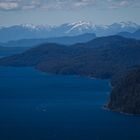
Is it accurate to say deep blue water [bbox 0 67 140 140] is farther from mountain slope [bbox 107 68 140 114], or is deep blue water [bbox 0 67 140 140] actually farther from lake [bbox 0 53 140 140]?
mountain slope [bbox 107 68 140 114]

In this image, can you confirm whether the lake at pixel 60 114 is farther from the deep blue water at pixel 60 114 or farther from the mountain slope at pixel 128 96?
the mountain slope at pixel 128 96

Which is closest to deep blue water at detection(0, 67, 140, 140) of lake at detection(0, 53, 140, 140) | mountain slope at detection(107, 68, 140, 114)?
lake at detection(0, 53, 140, 140)

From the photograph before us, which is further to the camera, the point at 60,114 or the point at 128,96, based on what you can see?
the point at 128,96

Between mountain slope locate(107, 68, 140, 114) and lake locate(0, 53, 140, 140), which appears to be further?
mountain slope locate(107, 68, 140, 114)

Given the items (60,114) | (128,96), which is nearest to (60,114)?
(60,114)

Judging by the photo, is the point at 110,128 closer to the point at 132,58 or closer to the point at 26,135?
the point at 26,135

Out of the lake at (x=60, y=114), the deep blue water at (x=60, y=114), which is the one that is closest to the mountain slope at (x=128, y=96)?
the lake at (x=60, y=114)

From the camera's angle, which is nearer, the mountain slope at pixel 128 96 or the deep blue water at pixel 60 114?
the deep blue water at pixel 60 114

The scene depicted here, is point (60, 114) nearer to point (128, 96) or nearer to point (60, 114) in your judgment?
point (60, 114)
